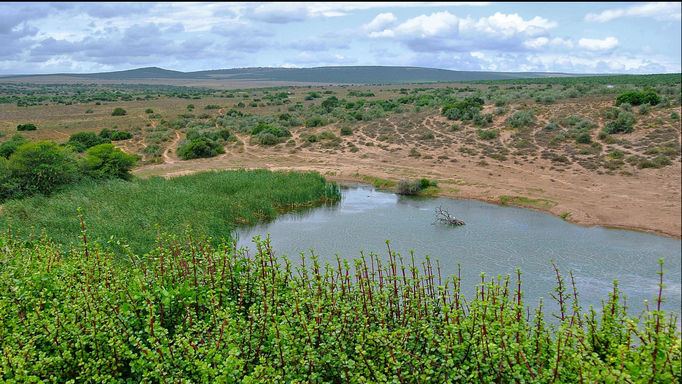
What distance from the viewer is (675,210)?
13.9 metres

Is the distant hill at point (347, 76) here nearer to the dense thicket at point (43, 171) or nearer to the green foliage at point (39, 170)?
the dense thicket at point (43, 171)

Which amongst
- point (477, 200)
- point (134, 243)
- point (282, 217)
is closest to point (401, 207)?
point (477, 200)

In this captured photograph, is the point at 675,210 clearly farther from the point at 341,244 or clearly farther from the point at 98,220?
the point at 98,220

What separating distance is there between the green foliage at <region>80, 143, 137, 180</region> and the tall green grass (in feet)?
2.97

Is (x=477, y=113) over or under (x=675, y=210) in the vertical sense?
over

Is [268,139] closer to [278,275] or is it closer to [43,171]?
[43,171]

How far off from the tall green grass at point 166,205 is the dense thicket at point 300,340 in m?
4.74

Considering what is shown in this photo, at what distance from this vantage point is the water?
910 cm

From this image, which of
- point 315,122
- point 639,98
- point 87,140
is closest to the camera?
point 639,98

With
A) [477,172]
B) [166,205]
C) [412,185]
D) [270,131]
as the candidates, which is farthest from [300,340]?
[270,131]

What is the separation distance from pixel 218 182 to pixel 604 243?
12548mm

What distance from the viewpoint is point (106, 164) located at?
60.4ft

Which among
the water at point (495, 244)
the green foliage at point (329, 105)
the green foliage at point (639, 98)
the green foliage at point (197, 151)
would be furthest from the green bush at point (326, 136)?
the green foliage at point (639, 98)

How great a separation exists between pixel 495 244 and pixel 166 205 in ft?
31.1
